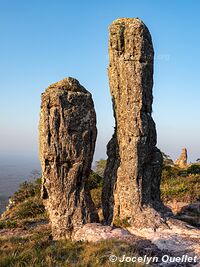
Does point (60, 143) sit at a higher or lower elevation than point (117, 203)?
higher

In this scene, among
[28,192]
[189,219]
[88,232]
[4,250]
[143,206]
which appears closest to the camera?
[4,250]

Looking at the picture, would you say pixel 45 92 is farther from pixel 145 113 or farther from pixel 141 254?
pixel 141 254

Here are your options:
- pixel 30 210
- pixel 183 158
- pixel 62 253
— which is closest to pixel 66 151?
pixel 62 253

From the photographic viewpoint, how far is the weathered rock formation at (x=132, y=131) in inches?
545

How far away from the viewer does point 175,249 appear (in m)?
10.8

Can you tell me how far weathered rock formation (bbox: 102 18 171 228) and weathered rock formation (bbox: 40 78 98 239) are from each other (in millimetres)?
1394

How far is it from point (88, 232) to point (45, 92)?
591 cm

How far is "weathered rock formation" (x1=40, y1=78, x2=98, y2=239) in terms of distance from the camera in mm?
13250

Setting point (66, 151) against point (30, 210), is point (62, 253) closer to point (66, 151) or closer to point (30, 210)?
point (66, 151)

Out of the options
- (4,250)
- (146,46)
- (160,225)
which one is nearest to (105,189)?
(160,225)

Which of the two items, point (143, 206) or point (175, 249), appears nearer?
point (175, 249)

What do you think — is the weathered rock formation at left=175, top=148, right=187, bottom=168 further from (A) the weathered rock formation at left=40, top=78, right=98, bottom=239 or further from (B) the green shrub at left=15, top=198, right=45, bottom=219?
(A) the weathered rock formation at left=40, top=78, right=98, bottom=239

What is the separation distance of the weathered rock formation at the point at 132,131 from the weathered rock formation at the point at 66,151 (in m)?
1.39

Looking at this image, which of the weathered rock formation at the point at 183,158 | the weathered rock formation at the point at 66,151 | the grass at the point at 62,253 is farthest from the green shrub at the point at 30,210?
the weathered rock formation at the point at 183,158
